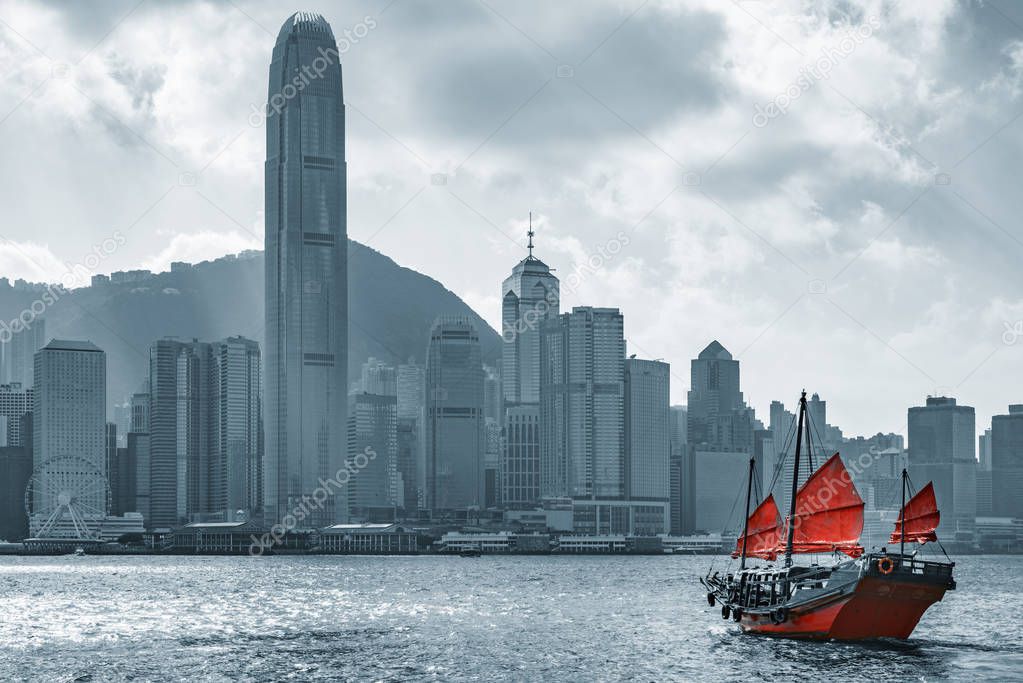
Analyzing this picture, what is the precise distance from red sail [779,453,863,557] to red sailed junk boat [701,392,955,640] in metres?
0.06

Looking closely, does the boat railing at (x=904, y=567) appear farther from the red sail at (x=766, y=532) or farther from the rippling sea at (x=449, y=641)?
the red sail at (x=766, y=532)

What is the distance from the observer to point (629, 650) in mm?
98125

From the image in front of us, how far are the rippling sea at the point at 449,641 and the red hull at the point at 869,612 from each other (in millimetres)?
925

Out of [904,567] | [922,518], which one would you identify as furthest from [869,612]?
[922,518]

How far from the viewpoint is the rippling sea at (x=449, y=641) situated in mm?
85938

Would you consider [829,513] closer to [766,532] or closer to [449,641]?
[766,532]

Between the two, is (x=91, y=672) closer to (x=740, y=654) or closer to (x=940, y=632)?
(x=740, y=654)

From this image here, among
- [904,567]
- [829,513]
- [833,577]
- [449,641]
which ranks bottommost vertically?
[449,641]

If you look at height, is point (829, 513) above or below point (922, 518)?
above

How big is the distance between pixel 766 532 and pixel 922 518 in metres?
11.7

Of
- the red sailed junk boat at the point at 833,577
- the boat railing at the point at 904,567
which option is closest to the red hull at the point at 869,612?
the red sailed junk boat at the point at 833,577

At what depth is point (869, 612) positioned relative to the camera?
9156cm

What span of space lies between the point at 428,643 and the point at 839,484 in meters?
29.1

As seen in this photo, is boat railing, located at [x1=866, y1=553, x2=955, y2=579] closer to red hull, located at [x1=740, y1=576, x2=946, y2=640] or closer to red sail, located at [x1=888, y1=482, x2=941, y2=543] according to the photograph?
red hull, located at [x1=740, y1=576, x2=946, y2=640]
